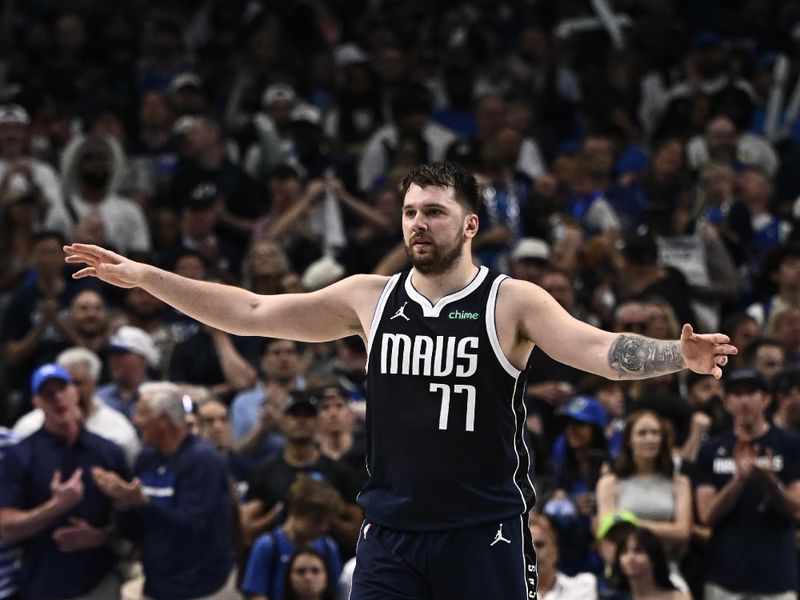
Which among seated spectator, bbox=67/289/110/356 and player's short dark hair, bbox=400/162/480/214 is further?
seated spectator, bbox=67/289/110/356

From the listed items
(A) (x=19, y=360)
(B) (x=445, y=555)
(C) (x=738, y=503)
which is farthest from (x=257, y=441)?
(B) (x=445, y=555)

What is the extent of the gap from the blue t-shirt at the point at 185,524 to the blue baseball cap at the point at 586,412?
2322 mm

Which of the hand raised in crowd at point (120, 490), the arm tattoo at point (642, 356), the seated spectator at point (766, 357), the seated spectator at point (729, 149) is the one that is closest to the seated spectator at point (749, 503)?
the seated spectator at point (766, 357)

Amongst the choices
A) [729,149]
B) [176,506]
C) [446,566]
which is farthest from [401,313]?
[729,149]

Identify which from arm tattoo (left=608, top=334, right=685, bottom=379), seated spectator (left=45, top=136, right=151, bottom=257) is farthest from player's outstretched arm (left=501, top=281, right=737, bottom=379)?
seated spectator (left=45, top=136, right=151, bottom=257)

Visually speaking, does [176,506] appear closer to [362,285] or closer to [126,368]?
[126,368]

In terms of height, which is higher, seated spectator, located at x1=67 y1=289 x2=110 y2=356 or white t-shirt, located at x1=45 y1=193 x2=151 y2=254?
white t-shirt, located at x1=45 y1=193 x2=151 y2=254

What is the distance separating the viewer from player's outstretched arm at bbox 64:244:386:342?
6805mm

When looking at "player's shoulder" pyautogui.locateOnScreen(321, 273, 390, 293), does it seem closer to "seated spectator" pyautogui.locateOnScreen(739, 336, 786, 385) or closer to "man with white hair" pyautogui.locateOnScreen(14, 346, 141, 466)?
"man with white hair" pyautogui.locateOnScreen(14, 346, 141, 466)

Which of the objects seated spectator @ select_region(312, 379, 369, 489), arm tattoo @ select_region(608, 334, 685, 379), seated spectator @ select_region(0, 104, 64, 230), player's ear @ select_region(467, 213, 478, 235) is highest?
seated spectator @ select_region(0, 104, 64, 230)

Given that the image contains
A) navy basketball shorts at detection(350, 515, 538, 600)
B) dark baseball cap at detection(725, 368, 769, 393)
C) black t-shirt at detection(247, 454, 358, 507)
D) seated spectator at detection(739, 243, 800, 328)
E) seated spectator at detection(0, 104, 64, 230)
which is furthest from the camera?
seated spectator at detection(0, 104, 64, 230)

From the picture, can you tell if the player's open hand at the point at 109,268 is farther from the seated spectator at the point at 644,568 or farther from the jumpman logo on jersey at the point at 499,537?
the seated spectator at the point at 644,568

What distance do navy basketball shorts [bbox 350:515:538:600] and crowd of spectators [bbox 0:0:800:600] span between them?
10.7 feet

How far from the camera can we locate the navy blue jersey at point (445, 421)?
21.2 ft
